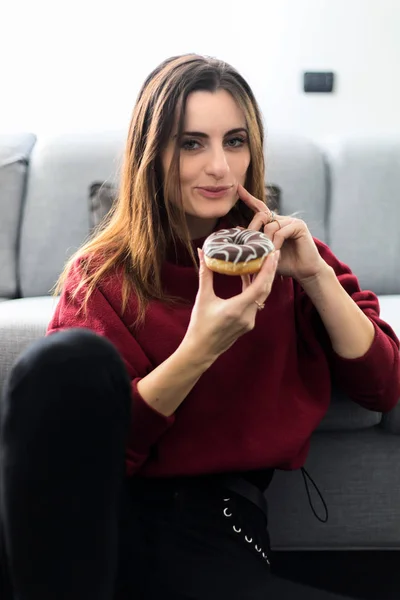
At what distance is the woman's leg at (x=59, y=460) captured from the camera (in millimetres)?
675

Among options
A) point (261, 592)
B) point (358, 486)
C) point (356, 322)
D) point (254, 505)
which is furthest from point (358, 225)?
point (261, 592)

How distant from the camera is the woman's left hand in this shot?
3.40 feet

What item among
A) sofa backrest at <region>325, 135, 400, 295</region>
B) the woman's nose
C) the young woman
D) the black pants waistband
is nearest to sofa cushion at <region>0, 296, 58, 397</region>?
the young woman

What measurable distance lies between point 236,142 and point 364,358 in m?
0.39

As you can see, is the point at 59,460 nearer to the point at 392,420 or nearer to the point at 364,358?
the point at 364,358

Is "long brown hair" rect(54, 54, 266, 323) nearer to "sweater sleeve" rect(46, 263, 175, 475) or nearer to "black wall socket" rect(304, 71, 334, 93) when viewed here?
"sweater sleeve" rect(46, 263, 175, 475)

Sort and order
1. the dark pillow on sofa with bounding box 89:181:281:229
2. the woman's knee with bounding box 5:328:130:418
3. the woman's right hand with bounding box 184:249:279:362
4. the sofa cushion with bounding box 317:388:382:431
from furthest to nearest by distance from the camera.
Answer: the dark pillow on sofa with bounding box 89:181:281:229, the sofa cushion with bounding box 317:388:382:431, the woman's right hand with bounding box 184:249:279:362, the woman's knee with bounding box 5:328:130:418

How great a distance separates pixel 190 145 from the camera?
1.04 metres

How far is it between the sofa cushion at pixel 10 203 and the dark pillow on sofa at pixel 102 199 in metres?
0.24

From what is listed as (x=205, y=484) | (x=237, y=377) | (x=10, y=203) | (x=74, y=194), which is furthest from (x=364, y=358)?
(x=10, y=203)

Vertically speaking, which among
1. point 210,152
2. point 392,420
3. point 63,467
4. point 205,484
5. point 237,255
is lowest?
point 392,420

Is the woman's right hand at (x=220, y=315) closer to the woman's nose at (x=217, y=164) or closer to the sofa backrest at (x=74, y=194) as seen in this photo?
the woman's nose at (x=217, y=164)

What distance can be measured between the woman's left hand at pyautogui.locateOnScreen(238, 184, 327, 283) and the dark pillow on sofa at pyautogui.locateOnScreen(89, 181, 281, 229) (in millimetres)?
775

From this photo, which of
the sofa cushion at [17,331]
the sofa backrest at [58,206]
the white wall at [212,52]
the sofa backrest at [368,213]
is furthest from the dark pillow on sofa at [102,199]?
the white wall at [212,52]
